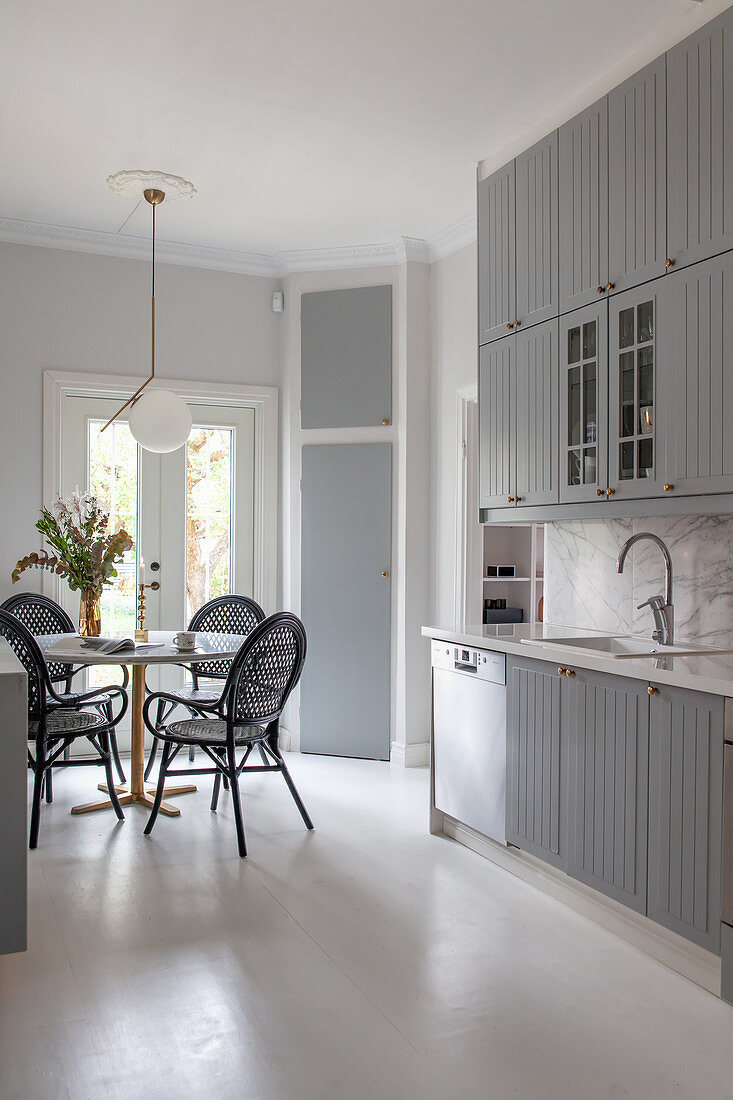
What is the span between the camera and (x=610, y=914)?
2785 millimetres

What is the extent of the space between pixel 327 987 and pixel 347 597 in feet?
9.42

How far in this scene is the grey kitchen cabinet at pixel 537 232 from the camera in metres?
3.28

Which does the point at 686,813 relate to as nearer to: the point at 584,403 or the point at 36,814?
the point at 584,403

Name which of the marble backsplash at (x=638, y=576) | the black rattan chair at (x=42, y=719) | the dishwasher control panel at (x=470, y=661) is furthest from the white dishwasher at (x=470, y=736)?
the black rattan chair at (x=42, y=719)

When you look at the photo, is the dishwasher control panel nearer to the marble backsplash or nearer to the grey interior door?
the marble backsplash

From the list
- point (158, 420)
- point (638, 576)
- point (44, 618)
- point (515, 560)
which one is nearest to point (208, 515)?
point (44, 618)

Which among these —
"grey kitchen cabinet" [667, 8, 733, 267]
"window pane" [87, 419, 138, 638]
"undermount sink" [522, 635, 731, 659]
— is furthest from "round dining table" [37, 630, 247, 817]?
"grey kitchen cabinet" [667, 8, 733, 267]

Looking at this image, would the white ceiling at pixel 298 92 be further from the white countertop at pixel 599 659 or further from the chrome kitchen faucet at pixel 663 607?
the white countertop at pixel 599 659

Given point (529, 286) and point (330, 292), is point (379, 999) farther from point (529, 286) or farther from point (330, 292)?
point (330, 292)

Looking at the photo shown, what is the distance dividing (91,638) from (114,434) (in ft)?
5.09

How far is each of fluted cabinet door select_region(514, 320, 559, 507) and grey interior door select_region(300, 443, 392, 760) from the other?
1.67 m

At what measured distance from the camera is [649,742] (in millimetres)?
2516

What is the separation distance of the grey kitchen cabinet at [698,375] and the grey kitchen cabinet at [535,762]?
80 centimetres

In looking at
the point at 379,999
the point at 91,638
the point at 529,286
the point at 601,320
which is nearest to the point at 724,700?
the point at 379,999
